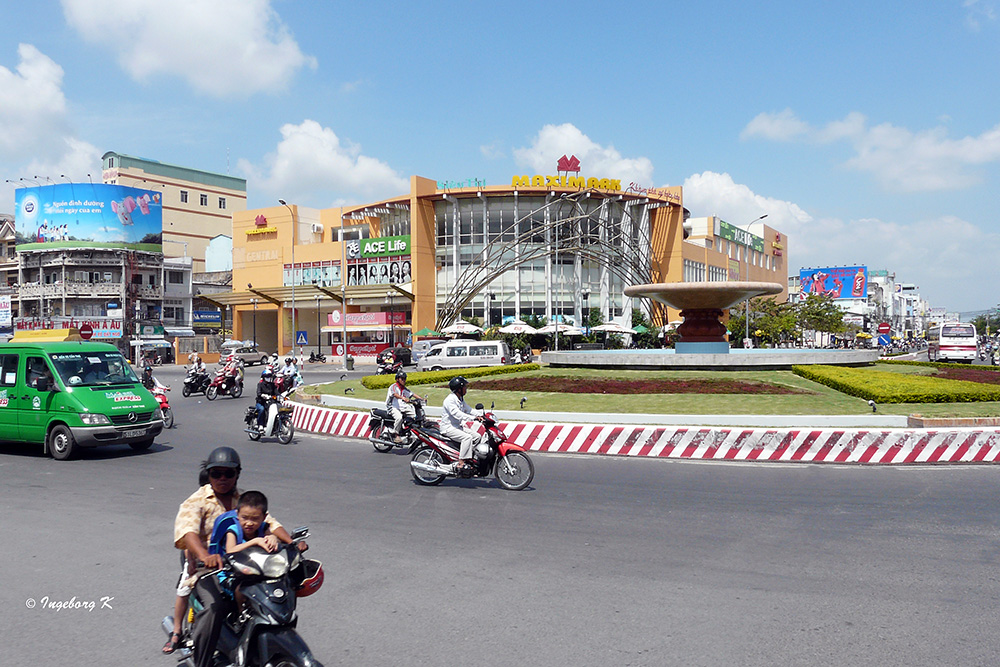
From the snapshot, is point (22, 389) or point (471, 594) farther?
point (22, 389)

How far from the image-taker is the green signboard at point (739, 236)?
281 feet

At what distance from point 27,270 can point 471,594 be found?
7433 centimetres

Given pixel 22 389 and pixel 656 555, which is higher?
pixel 22 389

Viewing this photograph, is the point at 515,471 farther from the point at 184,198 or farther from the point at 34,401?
the point at 184,198

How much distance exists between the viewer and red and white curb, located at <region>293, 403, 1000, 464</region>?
41.2 ft

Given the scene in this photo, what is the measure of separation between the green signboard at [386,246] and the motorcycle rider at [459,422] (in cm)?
5291

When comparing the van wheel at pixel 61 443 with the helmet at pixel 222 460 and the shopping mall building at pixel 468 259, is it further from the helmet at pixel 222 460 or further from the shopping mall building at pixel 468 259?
the shopping mall building at pixel 468 259

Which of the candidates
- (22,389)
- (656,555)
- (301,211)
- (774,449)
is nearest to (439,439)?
(656,555)

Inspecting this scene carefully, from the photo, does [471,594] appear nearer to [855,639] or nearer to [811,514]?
[855,639]

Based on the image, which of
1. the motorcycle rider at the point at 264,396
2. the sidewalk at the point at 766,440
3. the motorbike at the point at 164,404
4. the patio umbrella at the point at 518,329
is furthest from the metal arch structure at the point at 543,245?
the sidewalk at the point at 766,440

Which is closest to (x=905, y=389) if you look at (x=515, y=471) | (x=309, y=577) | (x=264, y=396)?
(x=515, y=471)

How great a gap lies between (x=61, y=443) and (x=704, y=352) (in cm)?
2292

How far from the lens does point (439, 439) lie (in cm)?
1073

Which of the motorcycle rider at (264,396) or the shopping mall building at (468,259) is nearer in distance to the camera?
the motorcycle rider at (264,396)
